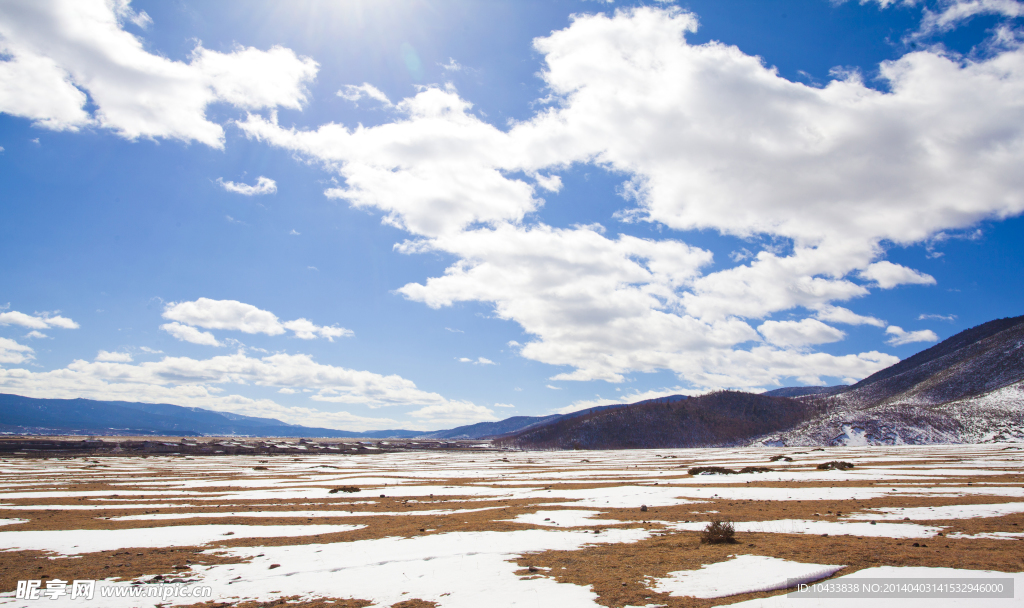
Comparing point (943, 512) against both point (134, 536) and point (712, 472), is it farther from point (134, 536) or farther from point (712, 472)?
point (134, 536)

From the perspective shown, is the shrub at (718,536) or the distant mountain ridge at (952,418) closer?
the shrub at (718,536)

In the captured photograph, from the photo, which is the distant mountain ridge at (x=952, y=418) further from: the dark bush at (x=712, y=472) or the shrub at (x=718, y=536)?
the shrub at (x=718, y=536)

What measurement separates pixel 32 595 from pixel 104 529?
1007 centimetres

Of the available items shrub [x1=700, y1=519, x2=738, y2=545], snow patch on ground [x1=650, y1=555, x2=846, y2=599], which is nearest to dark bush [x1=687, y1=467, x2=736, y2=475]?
shrub [x1=700, y1=519, x2=738, y2=545]

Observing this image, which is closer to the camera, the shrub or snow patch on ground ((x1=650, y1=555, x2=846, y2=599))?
snow patch on ground ((x1=650, y1=555, x2=846, y2=599))

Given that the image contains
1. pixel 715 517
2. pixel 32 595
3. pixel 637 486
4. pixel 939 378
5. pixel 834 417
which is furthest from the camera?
pixel 939 378

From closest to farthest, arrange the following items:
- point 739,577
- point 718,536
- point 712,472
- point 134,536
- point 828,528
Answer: point 739,577 < point 718,536 < point 828,528 < point 134,536 < point 712,472

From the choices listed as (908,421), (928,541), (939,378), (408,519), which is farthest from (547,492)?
(939,378)

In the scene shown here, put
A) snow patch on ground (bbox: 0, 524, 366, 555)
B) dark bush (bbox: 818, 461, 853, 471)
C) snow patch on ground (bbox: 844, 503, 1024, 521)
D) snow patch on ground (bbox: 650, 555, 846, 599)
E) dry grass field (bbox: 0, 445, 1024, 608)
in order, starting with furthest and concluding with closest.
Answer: dark bush (bbox: 818, 461, 853, 471) < snow patch on ground (bbox: 844, 503, 1024, 521) < snow patch on ground (bbox: 0, 524, 366, 555) < dry grass field (bbox: 0, 445, 1024, 608) < snow patch on ground (bbox: 650, 555, 846, 599)

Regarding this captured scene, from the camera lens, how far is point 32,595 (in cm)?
1094

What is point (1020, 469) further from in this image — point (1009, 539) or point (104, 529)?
point (104, 529)

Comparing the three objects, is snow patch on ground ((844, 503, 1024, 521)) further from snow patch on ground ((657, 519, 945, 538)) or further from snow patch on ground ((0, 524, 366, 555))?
snow patch on ground ((0, 524, 366, 555))

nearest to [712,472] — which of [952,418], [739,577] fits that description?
[739,577]

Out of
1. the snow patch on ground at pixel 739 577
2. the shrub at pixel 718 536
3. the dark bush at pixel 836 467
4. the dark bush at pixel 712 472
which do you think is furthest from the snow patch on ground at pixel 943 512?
the dark bush at pixel 836 467
